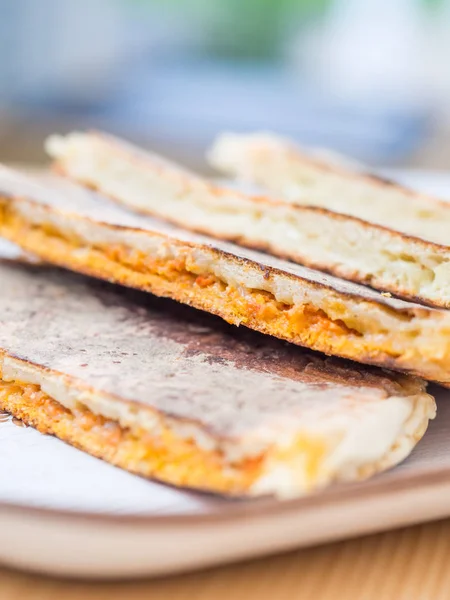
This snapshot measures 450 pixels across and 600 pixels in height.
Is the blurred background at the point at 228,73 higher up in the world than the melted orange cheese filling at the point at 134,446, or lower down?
higher up

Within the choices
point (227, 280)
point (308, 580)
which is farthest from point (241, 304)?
point (308, 580)

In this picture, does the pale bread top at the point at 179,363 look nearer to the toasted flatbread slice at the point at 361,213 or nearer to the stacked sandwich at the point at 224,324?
the stacked sandwich at the point at 224,324

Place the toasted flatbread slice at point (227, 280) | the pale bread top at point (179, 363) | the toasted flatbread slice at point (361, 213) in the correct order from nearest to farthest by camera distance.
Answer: the pale bread top at point (179, 363) → the toasted flatbread slice at point (227, 280) → the toasted flatbread slice at point (361, 213)

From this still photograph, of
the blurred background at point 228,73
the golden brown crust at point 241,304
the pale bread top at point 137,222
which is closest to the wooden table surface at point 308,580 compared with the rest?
the golden brown crust at point 241,304

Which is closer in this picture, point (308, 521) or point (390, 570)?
point (308, 521)

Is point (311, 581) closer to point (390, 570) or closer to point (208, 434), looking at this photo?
point (390, 570)

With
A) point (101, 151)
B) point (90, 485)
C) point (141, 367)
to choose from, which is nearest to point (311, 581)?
point (90, 485)
